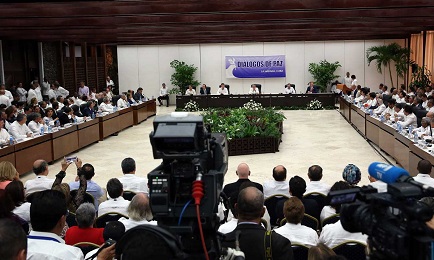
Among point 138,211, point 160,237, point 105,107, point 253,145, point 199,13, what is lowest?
point 253,145

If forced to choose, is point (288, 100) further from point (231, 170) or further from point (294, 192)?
point (294, 192)

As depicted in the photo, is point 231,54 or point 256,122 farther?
point 231,54

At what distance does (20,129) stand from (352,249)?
8.44 metres

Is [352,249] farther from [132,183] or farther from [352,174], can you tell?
[132,183]

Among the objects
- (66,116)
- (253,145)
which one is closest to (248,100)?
(253,145)

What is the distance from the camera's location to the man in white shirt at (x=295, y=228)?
405 cm

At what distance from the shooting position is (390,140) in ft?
35.8

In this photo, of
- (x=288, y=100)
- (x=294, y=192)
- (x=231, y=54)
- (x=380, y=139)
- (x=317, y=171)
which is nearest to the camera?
(x=294, y=192)

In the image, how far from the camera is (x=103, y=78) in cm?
2528

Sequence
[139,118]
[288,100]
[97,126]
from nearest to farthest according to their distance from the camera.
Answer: [97,126], [139,118], [288,100]

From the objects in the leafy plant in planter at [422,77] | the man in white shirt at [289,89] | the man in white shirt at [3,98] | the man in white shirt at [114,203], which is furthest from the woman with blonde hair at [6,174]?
the man in white shirt at [289,89]

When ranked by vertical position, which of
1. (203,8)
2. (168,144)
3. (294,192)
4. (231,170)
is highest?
(203,8)

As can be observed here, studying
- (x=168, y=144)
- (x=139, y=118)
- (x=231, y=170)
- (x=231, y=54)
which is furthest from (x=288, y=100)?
(x=168, y=144)

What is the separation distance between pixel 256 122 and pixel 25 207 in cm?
759
